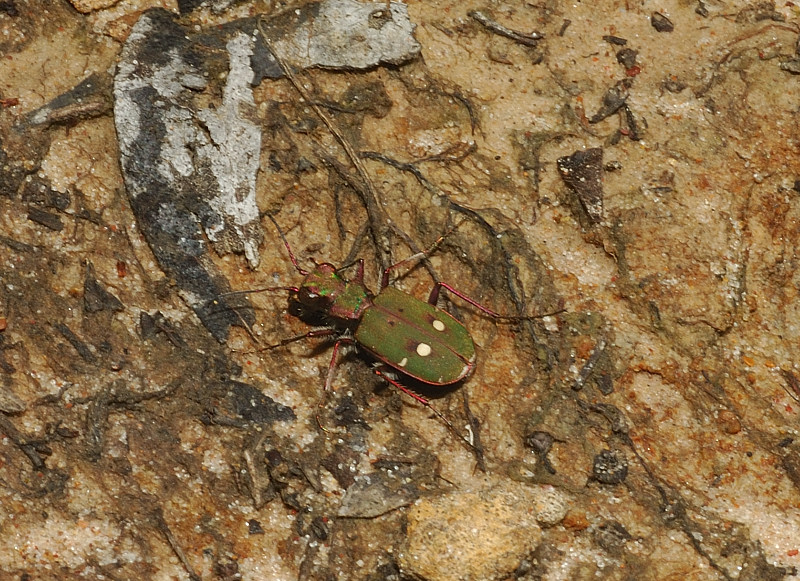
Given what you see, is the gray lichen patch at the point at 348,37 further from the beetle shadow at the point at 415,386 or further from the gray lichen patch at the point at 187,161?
the beetle shadow at the point at 415,386

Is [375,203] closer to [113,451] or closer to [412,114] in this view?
[412,114]

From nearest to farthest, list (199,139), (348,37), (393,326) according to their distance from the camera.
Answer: (393,326) → (199,139) → (348,37)

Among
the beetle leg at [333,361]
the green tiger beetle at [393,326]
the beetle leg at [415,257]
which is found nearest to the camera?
the green tiger beetle at [393,326]

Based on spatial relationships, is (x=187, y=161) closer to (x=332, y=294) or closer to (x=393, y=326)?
(x=332, y=294)

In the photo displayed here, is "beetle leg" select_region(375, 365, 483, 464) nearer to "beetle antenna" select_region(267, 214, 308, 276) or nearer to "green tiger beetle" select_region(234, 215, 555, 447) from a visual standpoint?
"green tiger beetle" select_region(234, 215, 555, 447)

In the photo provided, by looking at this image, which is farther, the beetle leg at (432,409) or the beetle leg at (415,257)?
the beetle leg at (415,257)

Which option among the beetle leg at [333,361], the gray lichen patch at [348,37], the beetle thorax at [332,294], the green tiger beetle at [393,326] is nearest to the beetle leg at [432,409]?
the green tiger beetle at [393,326]

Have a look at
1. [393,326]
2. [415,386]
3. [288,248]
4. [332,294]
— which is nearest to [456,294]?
[393,326]
